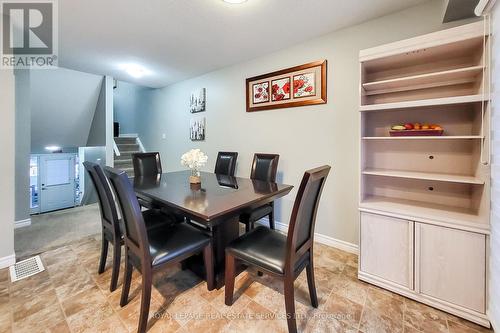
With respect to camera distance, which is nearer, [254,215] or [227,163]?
[254,215]

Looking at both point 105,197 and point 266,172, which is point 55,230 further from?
point 266,172

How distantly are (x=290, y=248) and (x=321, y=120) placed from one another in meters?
1.71

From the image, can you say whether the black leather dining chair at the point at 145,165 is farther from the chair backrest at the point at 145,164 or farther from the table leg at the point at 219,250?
the table leg at the point at 219,250

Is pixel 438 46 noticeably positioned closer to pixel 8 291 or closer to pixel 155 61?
pixel 155 61

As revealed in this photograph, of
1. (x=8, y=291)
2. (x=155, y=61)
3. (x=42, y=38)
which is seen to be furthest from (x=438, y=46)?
(x=42, y=38)

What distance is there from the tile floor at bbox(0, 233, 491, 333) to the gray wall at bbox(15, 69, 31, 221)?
149 centimetres

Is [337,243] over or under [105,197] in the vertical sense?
under

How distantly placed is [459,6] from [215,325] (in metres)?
2.86

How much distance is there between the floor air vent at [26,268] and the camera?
75.1 inches

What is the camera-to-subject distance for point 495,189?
4.28 feet

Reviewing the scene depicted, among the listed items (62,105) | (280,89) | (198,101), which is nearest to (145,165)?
(198,101)

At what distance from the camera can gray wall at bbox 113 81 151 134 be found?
17.8 feet

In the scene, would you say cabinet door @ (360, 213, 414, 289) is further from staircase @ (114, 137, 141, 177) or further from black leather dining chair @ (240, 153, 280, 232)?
staircase @ (114, 137, 141, 177)

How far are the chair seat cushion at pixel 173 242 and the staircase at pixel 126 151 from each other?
13.1ft
